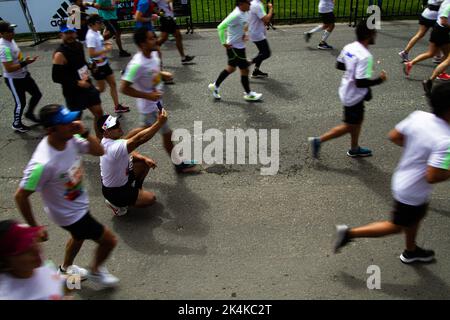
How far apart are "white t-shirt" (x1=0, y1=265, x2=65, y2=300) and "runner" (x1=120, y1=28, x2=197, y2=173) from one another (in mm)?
2751

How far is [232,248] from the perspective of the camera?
3.95m

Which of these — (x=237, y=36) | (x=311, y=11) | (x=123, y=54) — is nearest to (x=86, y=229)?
(x=237, y=36)

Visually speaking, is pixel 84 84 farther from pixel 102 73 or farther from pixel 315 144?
pixel 315 144

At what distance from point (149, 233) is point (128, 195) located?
1.51 ft

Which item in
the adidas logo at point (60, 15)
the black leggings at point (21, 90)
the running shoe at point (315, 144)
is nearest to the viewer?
the running shoe at point (315, 144)

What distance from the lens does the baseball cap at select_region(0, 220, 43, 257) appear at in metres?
2.05

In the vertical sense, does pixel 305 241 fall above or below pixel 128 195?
below

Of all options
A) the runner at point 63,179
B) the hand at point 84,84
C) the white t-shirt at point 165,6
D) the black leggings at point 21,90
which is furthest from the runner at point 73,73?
the white t-shirt at point 165,6

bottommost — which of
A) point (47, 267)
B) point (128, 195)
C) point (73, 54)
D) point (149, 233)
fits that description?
point (149, 233)

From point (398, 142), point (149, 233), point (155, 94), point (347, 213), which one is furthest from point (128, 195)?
point (398, 142)

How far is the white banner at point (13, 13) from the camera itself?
35.3ft

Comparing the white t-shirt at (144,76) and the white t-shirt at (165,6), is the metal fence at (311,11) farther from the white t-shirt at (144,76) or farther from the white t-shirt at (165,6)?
the white t-shirt at (144,76)

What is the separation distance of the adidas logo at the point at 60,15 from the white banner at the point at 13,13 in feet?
2.43
